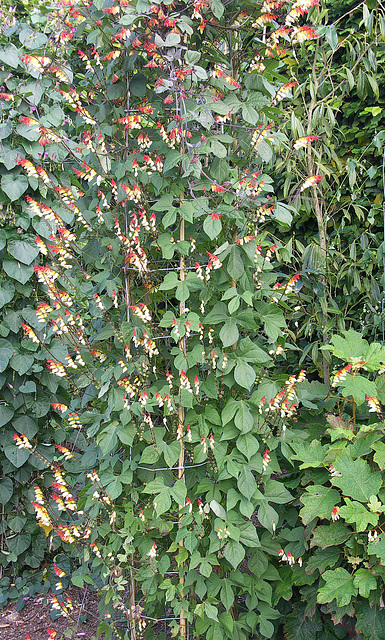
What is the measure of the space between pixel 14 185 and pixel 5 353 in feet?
2.86

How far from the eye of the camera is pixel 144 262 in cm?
177

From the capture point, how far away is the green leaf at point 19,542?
2.81 m

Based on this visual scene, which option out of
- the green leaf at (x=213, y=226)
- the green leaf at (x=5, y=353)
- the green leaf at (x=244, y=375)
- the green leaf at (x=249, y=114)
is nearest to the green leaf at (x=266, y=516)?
the green leaf at (x=244, y=375)

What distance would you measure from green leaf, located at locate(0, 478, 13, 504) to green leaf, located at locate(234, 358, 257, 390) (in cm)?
170

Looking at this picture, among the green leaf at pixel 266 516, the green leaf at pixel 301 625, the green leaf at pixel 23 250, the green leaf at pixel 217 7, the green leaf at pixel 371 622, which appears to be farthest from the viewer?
the green leaf at pixel 23 250

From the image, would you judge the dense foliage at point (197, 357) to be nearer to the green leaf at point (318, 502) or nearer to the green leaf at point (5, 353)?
the green leaf at point (318, 502)

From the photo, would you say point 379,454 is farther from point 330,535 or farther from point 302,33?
point 302,33

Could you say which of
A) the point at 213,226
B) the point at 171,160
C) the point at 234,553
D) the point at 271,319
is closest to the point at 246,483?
the point at 234,553

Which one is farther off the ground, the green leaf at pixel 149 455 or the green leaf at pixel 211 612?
the green leaf at pixel 149 455

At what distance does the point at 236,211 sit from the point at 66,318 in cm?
71

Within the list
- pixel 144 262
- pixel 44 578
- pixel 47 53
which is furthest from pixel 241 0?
pixel 44 578

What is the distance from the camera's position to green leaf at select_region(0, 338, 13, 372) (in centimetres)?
271

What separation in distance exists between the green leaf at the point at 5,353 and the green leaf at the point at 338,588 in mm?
1818

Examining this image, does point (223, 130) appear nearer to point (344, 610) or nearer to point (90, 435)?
point (90, 435)
